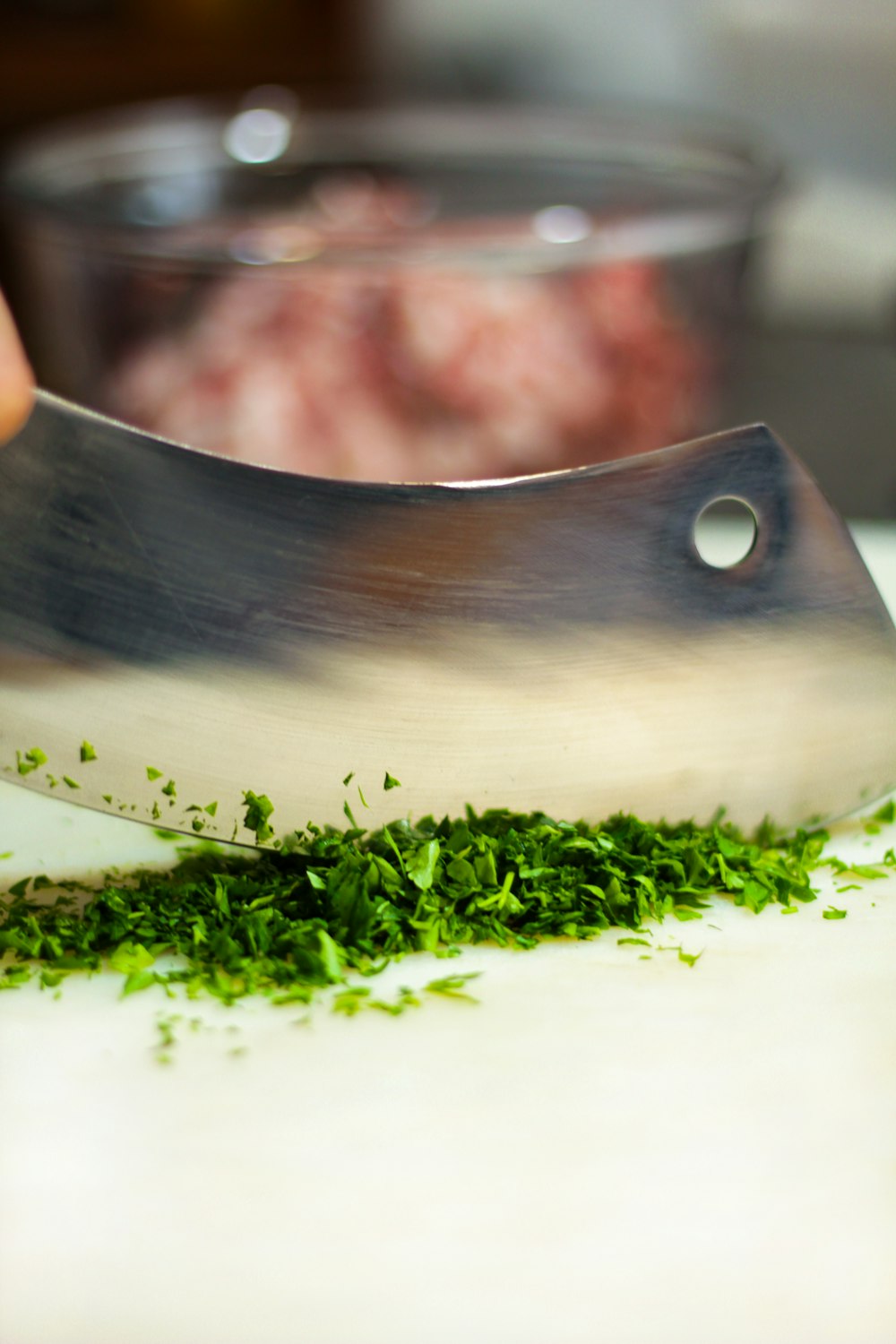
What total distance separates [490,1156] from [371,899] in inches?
6.3

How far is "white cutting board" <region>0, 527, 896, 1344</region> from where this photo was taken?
50cm

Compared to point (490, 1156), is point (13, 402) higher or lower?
higher

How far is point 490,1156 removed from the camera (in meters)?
0.57

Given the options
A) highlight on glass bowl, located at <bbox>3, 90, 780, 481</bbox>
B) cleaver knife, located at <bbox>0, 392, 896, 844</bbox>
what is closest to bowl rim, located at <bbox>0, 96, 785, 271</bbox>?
highlight on glass bowl, located at <bbox>3, 90, 780, 481</bbox>

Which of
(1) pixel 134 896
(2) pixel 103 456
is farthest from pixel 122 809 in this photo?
(2) pixel 103 456

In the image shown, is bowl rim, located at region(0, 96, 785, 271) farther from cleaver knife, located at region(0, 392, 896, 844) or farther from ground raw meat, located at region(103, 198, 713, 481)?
cleaver knife, located at region(0, 392, 896, 844)

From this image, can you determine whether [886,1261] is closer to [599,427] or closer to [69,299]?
[599,427]

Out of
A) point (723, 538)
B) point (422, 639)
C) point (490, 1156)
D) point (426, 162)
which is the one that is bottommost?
point (490, 1156)

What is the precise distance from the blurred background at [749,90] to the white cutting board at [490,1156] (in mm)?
709

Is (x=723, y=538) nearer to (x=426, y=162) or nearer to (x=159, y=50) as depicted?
(x=426, y=162)

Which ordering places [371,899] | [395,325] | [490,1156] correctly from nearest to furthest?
[490,1156]
[371,899]
[395,325]

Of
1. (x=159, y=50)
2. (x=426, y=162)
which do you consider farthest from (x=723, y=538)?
(x=159, y=50)

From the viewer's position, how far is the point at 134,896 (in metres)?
0.71

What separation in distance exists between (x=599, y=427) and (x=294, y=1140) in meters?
0.68
